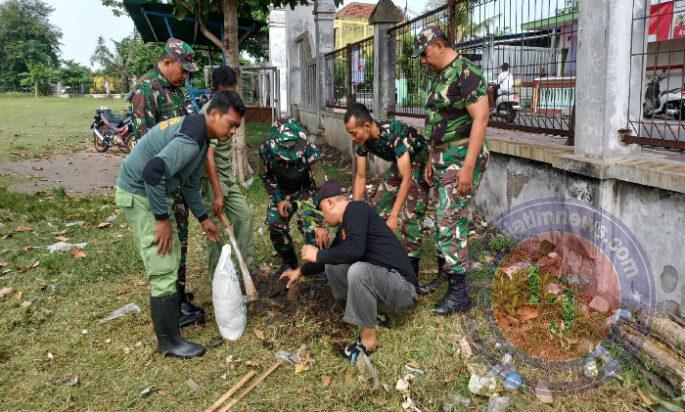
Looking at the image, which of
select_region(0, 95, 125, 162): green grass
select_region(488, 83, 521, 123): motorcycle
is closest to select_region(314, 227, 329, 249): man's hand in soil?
select_region(488, 83, 521, 123): motorcycle

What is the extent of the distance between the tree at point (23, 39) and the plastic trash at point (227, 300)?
65.0m

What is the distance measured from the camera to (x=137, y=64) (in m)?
35.2

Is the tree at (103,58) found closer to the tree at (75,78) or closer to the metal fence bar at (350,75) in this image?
the tree at (75,78)

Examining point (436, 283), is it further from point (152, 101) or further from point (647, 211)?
point (152, 101)

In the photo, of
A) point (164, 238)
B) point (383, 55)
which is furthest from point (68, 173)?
point (164, 238)

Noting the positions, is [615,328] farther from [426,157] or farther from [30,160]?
[30,160]

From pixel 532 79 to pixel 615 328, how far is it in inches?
98.2

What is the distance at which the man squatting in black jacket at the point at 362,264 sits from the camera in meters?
2.96

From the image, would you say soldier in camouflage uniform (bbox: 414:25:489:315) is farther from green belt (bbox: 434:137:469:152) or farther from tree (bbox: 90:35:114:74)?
tree (bbox: 90:35:114:74)

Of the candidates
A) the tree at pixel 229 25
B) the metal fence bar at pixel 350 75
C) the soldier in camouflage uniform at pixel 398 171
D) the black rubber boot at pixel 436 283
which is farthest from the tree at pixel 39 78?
the black rubber boot at pixel 436 283

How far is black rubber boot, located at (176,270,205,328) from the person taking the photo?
3.58 meters

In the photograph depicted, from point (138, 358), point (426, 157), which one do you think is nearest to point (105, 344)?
point (138, 358)

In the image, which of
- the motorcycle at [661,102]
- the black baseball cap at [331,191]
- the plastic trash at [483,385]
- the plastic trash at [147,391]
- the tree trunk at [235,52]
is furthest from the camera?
the tree trunk at [235,52]

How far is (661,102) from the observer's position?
3770 millimetres
